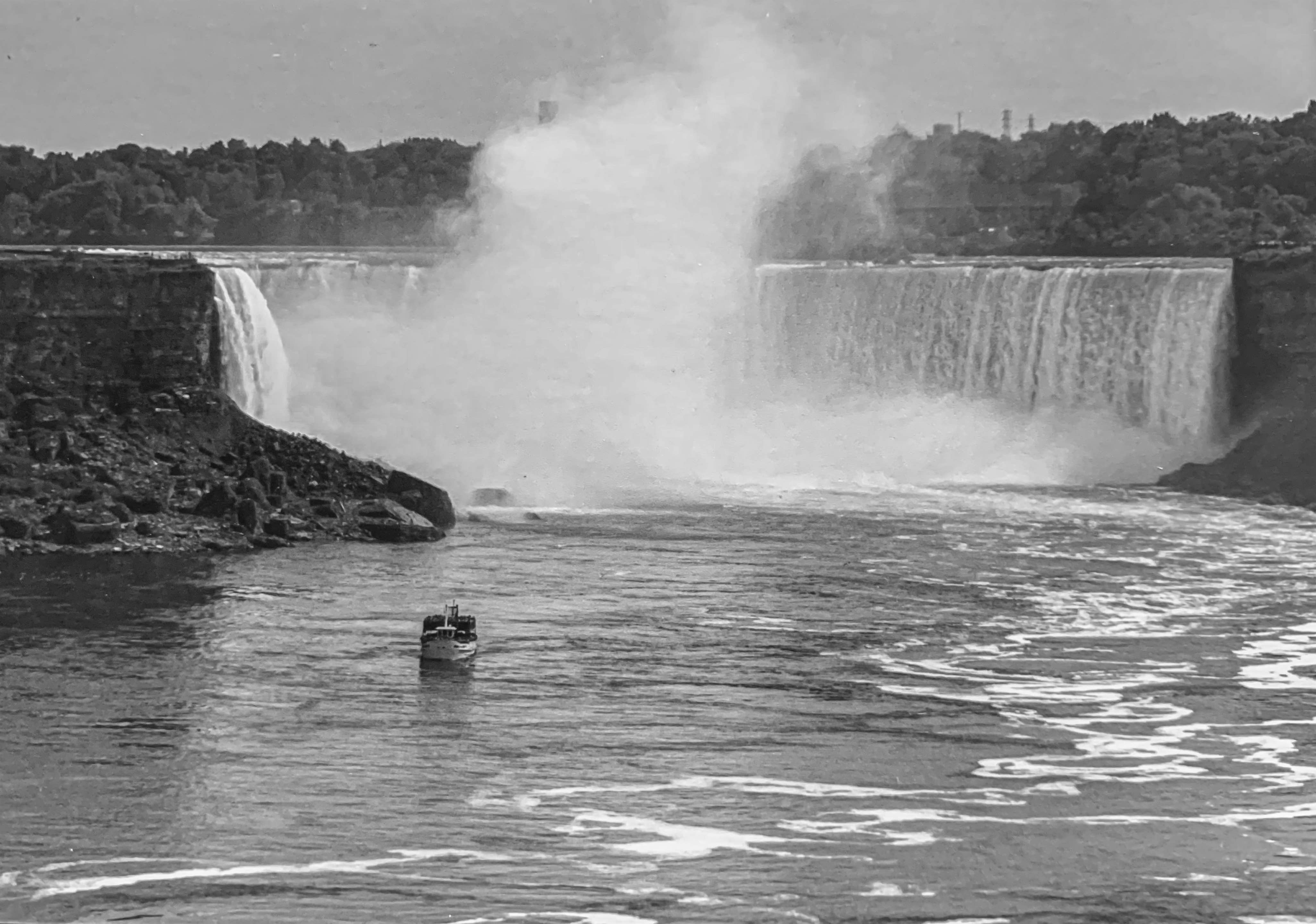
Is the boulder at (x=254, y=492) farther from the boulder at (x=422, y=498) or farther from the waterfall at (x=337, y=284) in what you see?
the waterfall at (x=337, y=284)

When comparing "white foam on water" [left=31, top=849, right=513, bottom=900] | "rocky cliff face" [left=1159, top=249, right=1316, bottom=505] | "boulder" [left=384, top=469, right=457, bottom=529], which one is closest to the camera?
"white foam on water" [left=31, top=849, right=513, bottom=900]

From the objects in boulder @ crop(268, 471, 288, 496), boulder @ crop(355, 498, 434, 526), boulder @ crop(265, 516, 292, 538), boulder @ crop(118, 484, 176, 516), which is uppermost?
boulder @ crop(268, 471, 288, 496)

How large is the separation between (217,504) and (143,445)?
286 cm

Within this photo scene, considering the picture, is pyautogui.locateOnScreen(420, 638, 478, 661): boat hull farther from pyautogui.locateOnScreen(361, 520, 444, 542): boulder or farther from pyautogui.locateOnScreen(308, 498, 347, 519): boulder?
pyautogui.locateOnScreen(308, 498, 347, 519): boulder

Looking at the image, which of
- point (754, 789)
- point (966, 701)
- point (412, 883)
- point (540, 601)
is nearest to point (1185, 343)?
point (540, 601)

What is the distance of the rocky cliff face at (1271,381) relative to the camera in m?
52.1

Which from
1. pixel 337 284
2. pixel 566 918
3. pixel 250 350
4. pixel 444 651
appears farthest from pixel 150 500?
pixel 566 918

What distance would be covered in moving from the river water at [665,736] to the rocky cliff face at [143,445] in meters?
1.43

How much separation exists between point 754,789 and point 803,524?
20.6 metres

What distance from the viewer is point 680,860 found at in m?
21.4

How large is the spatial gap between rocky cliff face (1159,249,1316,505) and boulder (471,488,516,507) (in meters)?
14.7

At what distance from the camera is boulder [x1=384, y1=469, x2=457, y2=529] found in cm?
4294

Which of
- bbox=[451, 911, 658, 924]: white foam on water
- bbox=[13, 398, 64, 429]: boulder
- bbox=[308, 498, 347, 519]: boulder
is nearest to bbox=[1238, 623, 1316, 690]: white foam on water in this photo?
bbox=[451, 911, 658, 924]: white foam on water

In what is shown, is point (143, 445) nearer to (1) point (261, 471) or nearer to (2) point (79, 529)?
(1) point (261, 471)
